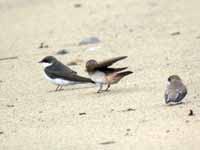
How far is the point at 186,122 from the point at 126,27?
9353 millimetres

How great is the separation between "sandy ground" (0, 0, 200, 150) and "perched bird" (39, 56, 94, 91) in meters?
0.14

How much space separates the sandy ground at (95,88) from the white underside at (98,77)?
195 millimetres

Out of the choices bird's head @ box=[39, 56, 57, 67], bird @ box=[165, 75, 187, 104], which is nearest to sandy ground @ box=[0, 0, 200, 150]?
bird @ box=[165, 75, 187, 104]

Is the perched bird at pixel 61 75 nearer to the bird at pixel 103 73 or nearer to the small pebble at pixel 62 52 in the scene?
the bird at pixel 103 73

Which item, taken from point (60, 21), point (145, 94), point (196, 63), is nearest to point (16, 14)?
point (60, 21)

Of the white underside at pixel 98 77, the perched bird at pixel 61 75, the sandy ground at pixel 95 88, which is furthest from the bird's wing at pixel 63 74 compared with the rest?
the white underside at pixel 98 77

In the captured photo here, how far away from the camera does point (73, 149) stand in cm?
980

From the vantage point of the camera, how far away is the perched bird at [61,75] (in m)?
14.3

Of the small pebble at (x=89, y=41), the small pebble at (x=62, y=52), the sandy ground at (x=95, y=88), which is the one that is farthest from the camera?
the small pebble at (x=89, y=41)

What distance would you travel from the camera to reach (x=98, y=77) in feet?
45.1

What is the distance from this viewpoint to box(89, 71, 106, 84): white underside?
13.7 meters

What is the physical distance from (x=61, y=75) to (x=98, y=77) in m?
0.99

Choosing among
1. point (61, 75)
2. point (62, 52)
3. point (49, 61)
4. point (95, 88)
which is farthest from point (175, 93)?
point (62, 52)

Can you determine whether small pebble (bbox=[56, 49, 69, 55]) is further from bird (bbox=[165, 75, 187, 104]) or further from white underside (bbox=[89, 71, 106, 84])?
bird (bbox=[165, 75, 187, 104])
